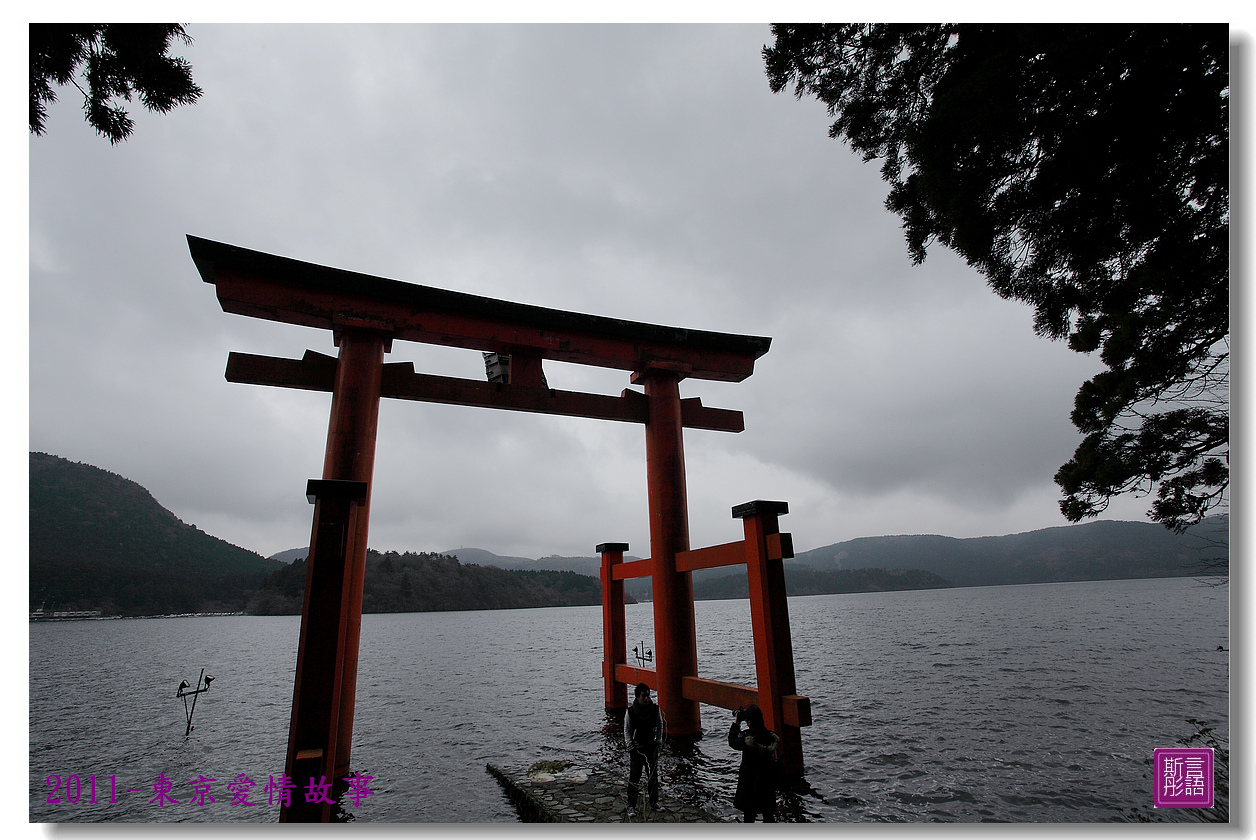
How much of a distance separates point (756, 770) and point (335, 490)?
4123 mm

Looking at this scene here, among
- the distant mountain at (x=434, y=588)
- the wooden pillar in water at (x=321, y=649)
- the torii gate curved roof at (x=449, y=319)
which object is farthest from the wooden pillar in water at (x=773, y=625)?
the distant mountain at (x=434, y=588)

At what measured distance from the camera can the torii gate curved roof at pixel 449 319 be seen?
6180 mm

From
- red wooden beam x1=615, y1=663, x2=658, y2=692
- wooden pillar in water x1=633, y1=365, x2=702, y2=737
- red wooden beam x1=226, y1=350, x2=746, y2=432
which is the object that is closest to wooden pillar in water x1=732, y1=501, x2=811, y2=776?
wooden pillar in water x1=633, y1=365, x2=702, y2=737

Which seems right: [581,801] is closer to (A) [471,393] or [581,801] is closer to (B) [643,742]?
(B) [643,742]

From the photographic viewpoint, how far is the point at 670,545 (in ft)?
25.5

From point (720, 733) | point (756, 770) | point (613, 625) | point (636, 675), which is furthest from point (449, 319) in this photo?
point (720, 733)

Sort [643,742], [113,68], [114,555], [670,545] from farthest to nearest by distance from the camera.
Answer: [114,555]
[670,545]
[643,742]
[113,68]

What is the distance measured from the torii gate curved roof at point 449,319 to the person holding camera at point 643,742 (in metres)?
4.25

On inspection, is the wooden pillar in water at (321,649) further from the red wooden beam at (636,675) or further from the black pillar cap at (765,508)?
the red wooden beam at (636,675)

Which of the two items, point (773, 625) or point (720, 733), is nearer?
point (773, 625)

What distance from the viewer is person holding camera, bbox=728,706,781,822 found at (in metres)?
4.97

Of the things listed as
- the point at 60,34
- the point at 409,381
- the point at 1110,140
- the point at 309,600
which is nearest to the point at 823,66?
the point at 1110,140

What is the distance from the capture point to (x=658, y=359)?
324 inches

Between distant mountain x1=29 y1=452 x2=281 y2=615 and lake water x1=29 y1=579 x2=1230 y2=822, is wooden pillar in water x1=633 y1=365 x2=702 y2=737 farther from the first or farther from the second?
distant mountain x1=29 y1=452 x2=281 y2=615
